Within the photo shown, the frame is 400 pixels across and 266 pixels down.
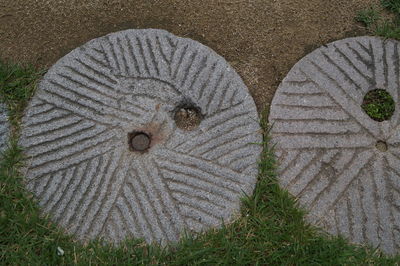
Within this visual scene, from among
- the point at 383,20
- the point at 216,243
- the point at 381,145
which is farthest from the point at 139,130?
the point at 383,20

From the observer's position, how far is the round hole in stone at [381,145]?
2.28m

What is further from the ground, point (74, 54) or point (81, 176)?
point (74, 54)

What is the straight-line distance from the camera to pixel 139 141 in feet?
7.56

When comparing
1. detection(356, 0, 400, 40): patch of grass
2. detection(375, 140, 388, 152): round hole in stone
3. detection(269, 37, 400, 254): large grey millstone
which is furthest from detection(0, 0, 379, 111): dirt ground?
detection(375, 140, 388, 152): round hole in stone

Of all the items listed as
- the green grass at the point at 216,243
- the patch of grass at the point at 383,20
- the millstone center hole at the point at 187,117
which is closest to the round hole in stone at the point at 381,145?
the green grass at the point at 216,243

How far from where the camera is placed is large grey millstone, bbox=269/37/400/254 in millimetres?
2107

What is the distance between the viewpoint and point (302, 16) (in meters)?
2.71

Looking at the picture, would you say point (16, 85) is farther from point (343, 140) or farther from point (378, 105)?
point (378, 105)

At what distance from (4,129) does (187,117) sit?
1031mm

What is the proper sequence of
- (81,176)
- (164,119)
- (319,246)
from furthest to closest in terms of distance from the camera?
(164,119), (81,176), (319,246)

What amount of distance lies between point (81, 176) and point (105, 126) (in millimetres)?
309

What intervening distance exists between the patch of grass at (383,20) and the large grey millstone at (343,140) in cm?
7

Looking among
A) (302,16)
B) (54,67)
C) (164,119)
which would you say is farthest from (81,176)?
(302,16)

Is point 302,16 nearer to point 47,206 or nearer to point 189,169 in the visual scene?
point 189,169
